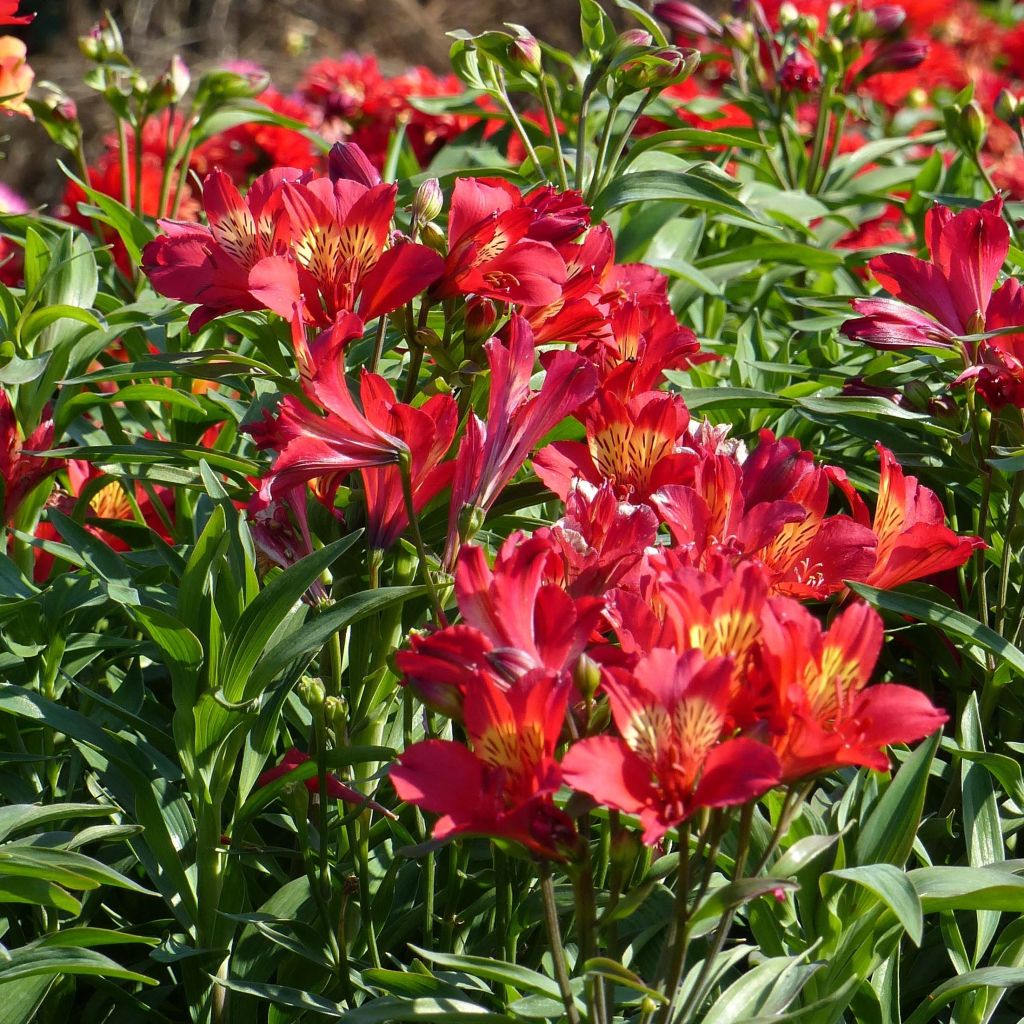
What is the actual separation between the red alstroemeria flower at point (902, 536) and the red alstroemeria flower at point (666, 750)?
294mm

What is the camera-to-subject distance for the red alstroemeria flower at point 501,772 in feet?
2.51

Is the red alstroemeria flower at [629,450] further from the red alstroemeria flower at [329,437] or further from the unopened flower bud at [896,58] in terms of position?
the unopened flower bud at [896,58]

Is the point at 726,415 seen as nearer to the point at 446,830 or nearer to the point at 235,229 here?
the point at 235,229

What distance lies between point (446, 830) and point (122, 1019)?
0.63 m

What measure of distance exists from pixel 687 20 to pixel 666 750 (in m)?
2.11

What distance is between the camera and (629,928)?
1.17m

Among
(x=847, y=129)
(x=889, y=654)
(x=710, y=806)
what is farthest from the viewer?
(x=847, y=129)

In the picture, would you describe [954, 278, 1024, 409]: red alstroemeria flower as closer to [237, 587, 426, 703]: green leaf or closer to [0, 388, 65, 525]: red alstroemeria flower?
[237, 587, 426, 703]: green leaf

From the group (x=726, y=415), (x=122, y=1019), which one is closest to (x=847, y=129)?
(x=726, y=415)

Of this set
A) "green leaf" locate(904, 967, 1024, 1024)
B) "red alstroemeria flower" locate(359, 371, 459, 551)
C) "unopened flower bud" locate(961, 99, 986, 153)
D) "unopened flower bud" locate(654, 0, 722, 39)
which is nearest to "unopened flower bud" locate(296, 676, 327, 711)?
"red alstroemeria flower" locate(359, 371, 459, 551)

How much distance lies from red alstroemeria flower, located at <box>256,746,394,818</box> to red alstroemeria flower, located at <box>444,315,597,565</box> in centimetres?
21

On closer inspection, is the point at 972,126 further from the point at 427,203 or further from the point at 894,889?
the point at 894,889

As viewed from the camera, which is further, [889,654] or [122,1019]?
[889,654]

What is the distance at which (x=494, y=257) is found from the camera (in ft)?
3.52
